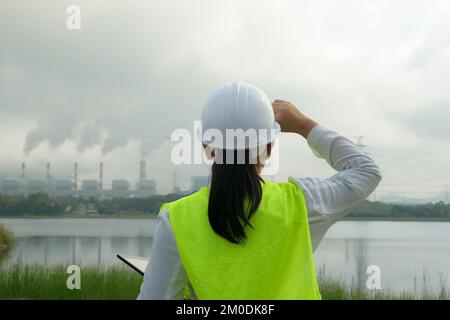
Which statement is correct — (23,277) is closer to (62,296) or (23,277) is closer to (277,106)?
(62,296)

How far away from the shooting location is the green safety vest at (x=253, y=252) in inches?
48.3

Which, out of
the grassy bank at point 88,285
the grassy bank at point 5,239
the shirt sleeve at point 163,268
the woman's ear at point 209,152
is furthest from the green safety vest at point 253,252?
the grassy bank at point 5,239

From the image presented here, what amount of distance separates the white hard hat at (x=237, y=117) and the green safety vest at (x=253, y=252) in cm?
14

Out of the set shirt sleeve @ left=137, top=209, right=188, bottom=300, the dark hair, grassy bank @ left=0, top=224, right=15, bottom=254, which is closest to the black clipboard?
shirt sleeve @ left=137, top=209, right=188, bottom=300

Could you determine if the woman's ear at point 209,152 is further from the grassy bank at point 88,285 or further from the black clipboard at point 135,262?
the grassy bank at point 88,285

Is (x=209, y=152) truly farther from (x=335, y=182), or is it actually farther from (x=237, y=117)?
(x=335, y=182)

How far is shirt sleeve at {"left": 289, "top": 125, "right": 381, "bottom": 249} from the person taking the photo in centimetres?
128

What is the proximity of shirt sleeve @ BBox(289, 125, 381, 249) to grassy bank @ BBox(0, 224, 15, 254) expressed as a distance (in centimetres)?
1255

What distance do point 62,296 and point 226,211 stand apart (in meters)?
6.79

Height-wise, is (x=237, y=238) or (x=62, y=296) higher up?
(x=237, y=238)

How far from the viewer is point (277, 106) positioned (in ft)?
4.64

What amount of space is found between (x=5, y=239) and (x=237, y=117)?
1321 centimetres
